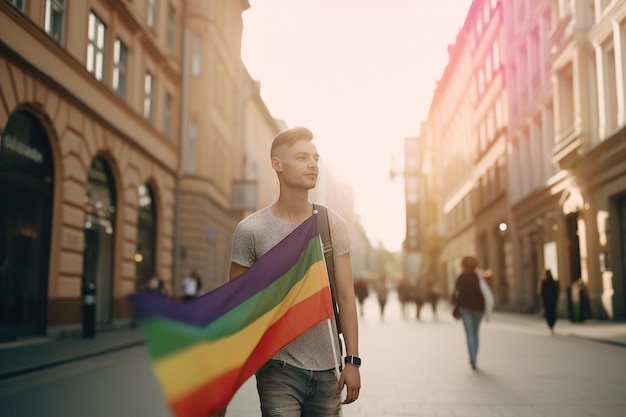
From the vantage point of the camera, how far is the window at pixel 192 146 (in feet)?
98.6

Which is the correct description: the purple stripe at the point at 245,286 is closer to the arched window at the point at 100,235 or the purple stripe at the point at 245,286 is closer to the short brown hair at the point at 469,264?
the short brown hair at the point at 469,264

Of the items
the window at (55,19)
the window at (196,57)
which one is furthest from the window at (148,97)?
the window at (55,19)

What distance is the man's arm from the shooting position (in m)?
3.08

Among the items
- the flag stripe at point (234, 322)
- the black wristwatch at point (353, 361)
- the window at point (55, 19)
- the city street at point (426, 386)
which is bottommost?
the city street at point (426, 386)

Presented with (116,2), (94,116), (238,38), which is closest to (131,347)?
(94,116)

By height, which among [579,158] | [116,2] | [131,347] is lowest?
[131,347]

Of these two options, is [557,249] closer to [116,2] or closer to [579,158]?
[579,158]

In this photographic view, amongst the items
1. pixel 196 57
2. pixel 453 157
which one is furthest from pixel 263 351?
pixel 453 157

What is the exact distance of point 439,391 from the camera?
8.91m

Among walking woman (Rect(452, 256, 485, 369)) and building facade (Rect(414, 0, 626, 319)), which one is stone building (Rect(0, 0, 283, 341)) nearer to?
walking woman (Rect(452, 256, 485, 369))

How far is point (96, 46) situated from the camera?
64.2ft

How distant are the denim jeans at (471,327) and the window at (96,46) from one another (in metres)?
11.7

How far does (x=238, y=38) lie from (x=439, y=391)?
3453 cm

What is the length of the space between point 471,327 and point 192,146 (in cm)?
2049
